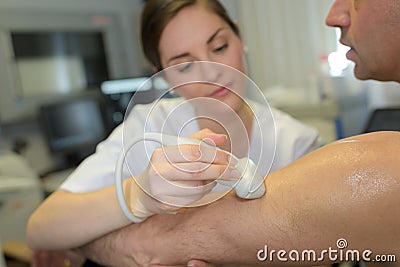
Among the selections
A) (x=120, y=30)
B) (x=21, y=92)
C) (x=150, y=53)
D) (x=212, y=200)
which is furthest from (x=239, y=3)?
(x=212, y=200)

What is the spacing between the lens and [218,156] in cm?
55

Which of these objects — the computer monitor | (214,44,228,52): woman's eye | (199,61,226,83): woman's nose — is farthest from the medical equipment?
the computer monitor

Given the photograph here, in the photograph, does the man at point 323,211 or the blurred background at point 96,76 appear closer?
the man at point 323,211

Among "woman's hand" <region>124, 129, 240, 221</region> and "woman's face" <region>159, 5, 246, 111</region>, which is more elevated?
"woman's face" <region>159, 5, 246, 111</region>

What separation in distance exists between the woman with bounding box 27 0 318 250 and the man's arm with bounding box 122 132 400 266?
63 millimetres

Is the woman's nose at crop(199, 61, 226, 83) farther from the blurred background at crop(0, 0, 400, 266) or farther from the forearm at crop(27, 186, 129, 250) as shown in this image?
the blurred background at crop(0, 0, 400, 266)

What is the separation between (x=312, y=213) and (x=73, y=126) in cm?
243

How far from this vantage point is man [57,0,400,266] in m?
0.56

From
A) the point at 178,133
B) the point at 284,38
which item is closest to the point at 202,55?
the point at 178,133

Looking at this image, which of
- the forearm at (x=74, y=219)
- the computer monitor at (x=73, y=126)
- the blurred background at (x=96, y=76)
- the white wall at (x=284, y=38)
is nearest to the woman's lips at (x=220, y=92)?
the forearm at (x=74, y=219)

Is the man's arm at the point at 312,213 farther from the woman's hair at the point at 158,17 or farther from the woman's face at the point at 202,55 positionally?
the woman's hair at the point at 158,17

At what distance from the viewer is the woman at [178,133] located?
1.86ft

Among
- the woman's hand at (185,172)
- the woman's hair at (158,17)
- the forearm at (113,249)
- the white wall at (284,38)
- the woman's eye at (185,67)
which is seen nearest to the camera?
the woman's hand at (185,172)

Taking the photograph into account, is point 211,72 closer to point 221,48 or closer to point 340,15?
point 221,48
